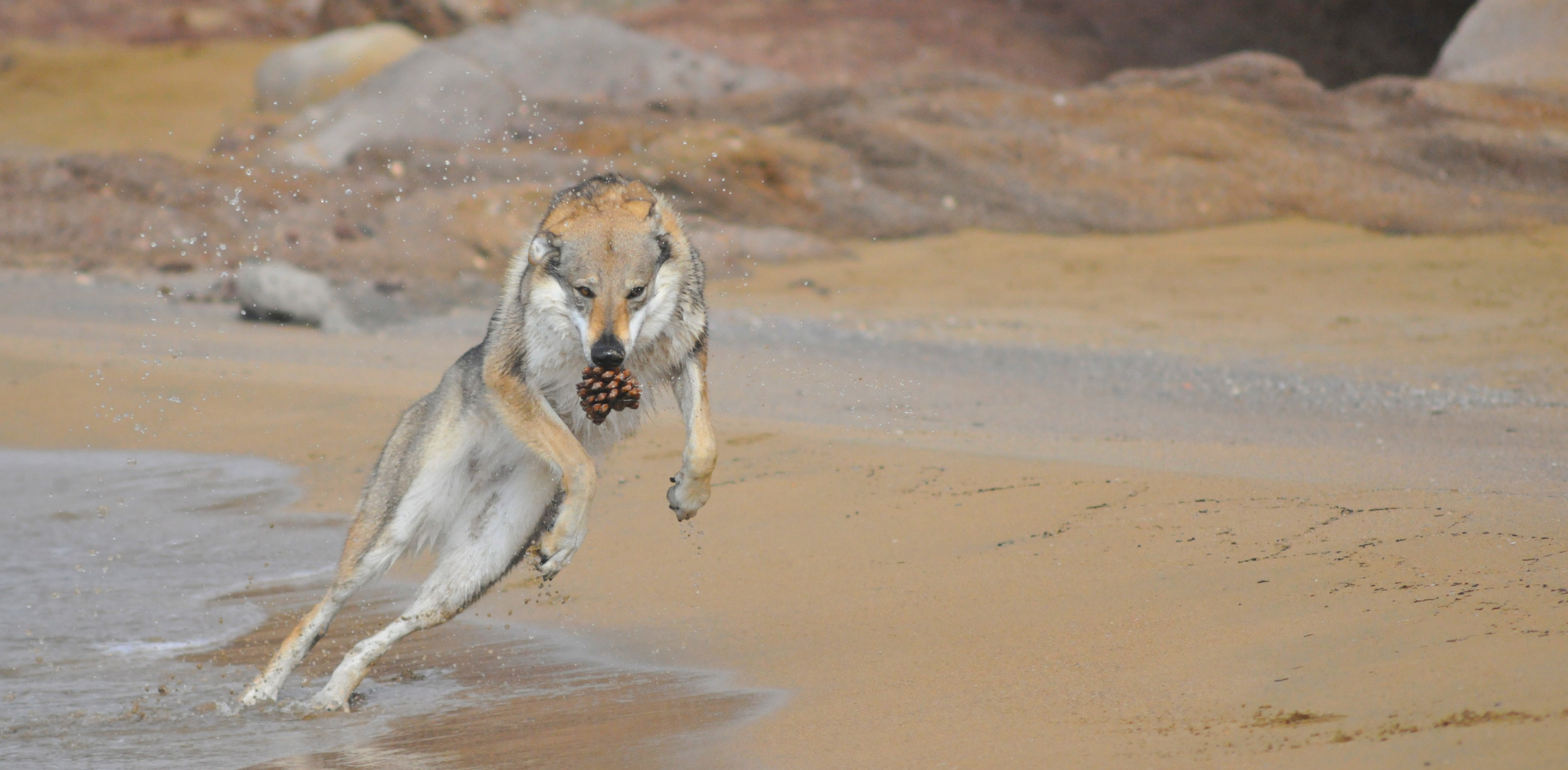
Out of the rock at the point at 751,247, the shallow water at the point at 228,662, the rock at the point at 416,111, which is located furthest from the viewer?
the rock at the point at 416,111

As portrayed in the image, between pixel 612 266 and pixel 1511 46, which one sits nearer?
pixel 612 266

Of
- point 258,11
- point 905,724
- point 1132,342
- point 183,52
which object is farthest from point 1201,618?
point 258,11

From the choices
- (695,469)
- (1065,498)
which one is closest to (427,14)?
(1065,498)

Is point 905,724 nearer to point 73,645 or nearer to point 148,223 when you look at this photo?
point 73,645

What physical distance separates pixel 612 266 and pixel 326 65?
88.3 ft

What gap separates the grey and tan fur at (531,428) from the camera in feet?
19.4

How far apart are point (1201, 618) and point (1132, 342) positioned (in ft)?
29.2

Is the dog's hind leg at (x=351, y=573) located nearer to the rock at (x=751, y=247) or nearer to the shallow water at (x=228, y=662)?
the shallow water at (x=228, y=662)

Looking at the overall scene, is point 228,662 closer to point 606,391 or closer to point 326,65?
point 606,391

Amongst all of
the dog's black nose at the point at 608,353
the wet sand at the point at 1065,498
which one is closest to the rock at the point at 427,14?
the wet sand at the point at 1065,498

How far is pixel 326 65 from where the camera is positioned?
30750 mm

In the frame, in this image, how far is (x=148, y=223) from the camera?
2084 centimetres

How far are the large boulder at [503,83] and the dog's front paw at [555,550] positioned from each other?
1730 centimetres

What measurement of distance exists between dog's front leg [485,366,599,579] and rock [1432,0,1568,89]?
16911 mm
